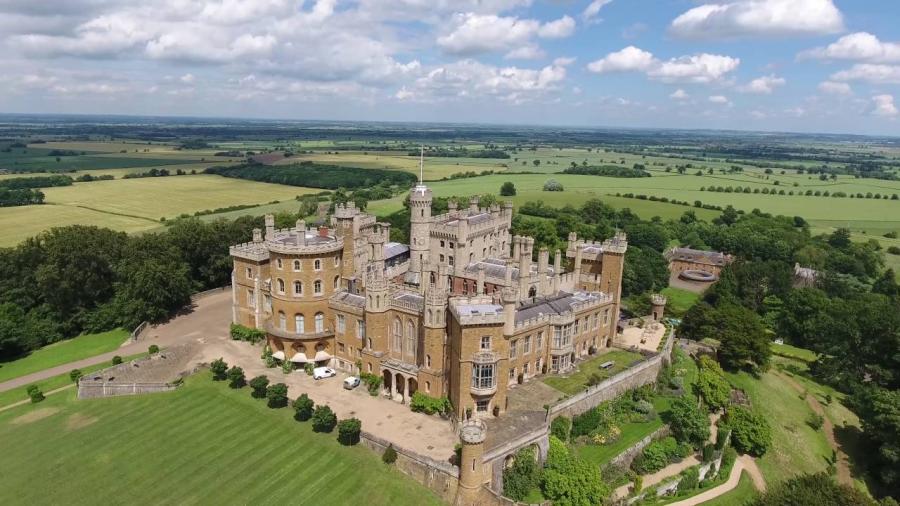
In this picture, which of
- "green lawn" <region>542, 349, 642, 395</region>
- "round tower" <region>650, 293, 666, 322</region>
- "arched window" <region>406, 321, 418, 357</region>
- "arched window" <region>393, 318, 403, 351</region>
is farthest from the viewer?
"round tower" <region>650, 293, 666, 322</region>

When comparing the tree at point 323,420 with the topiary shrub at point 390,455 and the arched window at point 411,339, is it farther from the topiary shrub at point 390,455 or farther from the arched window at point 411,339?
the arched window at point 411,339

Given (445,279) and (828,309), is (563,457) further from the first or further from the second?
(828,309)

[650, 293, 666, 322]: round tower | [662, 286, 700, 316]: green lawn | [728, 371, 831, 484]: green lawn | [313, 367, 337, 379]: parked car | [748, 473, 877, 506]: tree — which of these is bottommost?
[728, 371, 831, 484]: green lawn

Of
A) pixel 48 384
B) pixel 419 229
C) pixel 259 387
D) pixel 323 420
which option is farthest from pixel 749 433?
pixel 48 384

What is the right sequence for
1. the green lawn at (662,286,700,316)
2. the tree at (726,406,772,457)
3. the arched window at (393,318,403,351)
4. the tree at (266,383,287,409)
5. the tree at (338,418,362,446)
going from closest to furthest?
the tree at (338,418,362,446), the tree at (266,383,287,409), the tree at (726,406,772,457), the arched window at (393,318,403,351), the green lawn at (662,286,700,316)

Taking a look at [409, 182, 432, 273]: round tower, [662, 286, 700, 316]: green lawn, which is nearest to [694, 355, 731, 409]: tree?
[662, 286, 700, 316]: green lawn

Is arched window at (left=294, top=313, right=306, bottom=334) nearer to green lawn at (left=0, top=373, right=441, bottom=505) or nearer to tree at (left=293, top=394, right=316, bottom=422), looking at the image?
green lawn at (left=0, top=373, right=441, bottom=505)

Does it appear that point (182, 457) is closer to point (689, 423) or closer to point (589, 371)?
point (589, 371)
